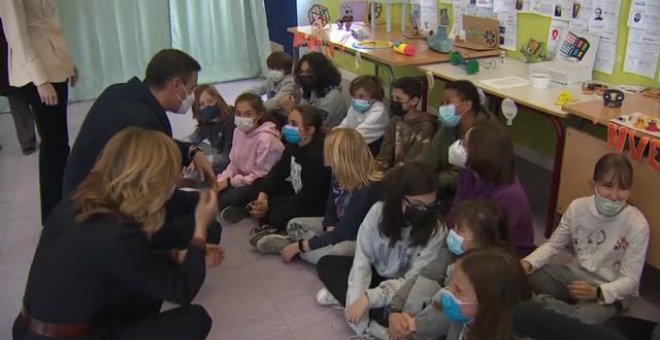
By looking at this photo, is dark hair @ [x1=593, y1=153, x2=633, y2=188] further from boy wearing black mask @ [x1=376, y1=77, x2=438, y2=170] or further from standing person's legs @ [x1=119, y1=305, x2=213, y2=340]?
standing person's legs @ [x1=119, y1=305, x2=213, y2=340]

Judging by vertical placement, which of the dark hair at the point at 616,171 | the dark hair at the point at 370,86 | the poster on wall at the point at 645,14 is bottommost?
the dark hair at the point at 616,171

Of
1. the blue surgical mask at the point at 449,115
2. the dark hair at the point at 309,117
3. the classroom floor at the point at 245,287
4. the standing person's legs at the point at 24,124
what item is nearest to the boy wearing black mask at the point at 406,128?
the blue surgical mask at the point at 449,115

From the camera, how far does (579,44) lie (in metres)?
3.44

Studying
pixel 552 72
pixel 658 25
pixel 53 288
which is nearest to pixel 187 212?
pixel 53 288

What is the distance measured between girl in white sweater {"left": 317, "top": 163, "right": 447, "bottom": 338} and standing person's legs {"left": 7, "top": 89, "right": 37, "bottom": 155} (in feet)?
9.46

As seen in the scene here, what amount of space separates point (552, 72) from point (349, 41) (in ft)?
5.20

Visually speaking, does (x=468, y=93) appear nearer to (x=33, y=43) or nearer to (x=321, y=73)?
(x=321, y=73)

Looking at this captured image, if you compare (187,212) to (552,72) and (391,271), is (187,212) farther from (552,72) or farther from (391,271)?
(552,72)

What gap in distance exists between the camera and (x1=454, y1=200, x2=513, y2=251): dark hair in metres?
2.03

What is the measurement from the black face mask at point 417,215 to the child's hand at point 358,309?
0.32m

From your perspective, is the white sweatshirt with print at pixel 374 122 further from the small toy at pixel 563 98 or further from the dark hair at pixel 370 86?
the small toy at pixel 563 98

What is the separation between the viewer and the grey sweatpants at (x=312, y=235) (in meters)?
2.61

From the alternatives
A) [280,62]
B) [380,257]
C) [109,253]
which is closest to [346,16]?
[280,62]

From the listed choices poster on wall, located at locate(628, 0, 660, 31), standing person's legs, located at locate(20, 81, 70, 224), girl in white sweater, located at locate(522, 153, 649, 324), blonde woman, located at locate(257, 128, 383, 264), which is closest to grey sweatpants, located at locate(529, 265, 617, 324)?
girl in white sweater, located at locate(522, 153, 649, 324)
